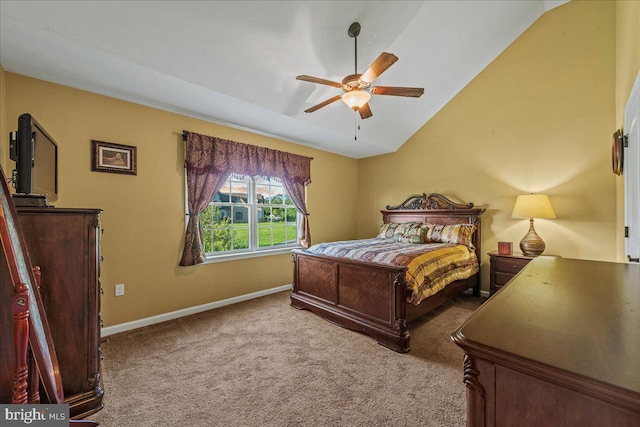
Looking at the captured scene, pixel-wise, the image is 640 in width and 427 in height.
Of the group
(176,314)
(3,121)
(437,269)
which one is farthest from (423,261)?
Result: (3,121)

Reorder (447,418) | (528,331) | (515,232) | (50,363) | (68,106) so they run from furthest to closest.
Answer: (515,232)
(68,106)
(447,418)
(50,363)
(528,331)

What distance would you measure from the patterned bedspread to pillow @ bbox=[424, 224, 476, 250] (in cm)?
15

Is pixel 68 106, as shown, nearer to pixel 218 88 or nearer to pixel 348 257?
pixel 218 88

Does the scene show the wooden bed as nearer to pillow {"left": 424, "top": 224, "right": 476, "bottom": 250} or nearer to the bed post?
the bed post

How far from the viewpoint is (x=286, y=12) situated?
2346 mm

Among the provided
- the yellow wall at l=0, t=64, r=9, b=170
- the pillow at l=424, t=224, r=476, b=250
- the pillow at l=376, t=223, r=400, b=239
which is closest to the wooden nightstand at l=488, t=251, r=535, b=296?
the pillow at l=424, t=224, r=476, b=250

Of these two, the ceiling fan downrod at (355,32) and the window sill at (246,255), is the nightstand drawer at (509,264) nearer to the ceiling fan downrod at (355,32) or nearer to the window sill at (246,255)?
the window sill at (246,255)

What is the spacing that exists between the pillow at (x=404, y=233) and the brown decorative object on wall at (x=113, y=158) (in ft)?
11.4

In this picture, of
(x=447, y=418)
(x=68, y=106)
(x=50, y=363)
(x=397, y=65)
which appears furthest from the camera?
(x=397, y=65)

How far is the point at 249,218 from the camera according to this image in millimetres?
4035

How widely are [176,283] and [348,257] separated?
6.75 feet

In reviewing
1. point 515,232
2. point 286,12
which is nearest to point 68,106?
point 286,12

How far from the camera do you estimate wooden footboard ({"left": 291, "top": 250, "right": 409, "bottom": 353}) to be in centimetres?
247

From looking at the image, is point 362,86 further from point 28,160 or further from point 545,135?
point 545,135
